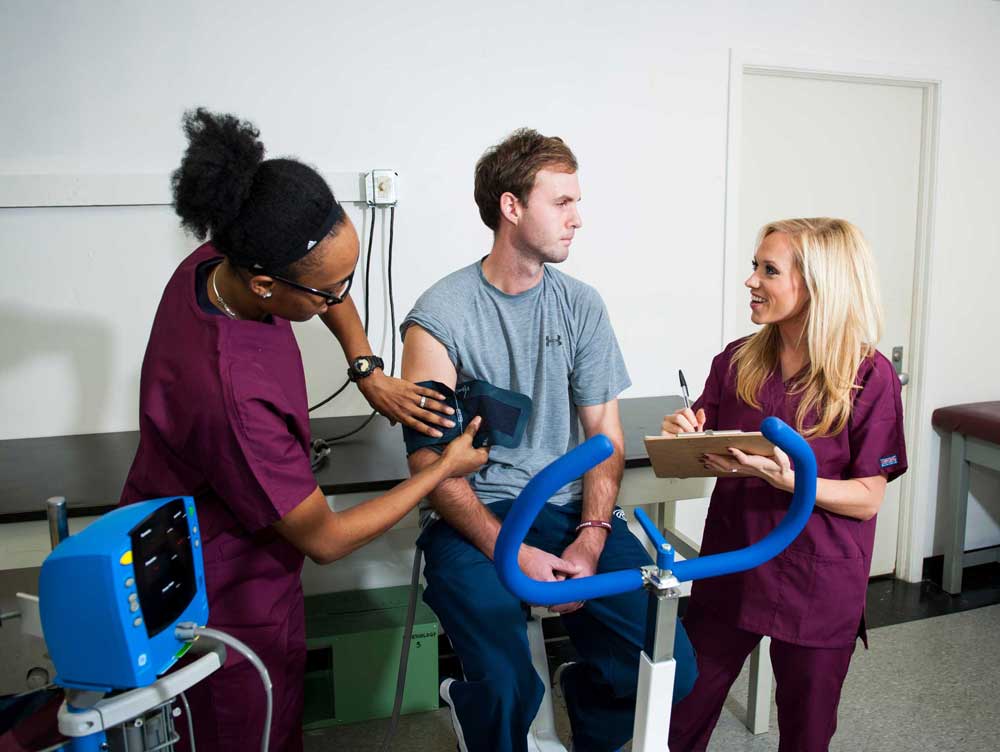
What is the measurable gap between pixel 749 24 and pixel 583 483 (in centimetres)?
182

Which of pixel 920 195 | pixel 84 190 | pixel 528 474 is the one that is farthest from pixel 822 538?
pixel 84 190

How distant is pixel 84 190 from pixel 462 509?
Result: 143cm

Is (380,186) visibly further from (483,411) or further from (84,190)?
(483,411)

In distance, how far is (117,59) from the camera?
2.00 meters

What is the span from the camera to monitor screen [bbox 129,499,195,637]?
2.56ft

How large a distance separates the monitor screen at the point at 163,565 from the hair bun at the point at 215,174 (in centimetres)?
47

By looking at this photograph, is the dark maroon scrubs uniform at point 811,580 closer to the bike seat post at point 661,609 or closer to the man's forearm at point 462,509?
the man's forearm at point 462,509

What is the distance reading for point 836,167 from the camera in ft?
8.98

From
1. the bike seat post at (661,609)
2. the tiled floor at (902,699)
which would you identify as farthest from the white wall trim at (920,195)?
the bike seat post at (661,609)

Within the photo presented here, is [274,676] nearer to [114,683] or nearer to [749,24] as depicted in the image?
[114,683]

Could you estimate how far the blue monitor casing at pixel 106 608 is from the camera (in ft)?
2.41

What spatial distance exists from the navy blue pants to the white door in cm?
150

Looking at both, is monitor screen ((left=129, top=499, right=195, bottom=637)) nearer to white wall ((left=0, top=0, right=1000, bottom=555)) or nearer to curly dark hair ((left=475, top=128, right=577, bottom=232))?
curly dark hair ((left=475, top=128, right=577, bottom=232))

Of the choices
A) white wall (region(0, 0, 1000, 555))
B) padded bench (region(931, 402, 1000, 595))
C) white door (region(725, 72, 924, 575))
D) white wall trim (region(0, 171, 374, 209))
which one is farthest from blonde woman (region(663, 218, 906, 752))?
white wall trim (region(0, 171, 374, 209))
